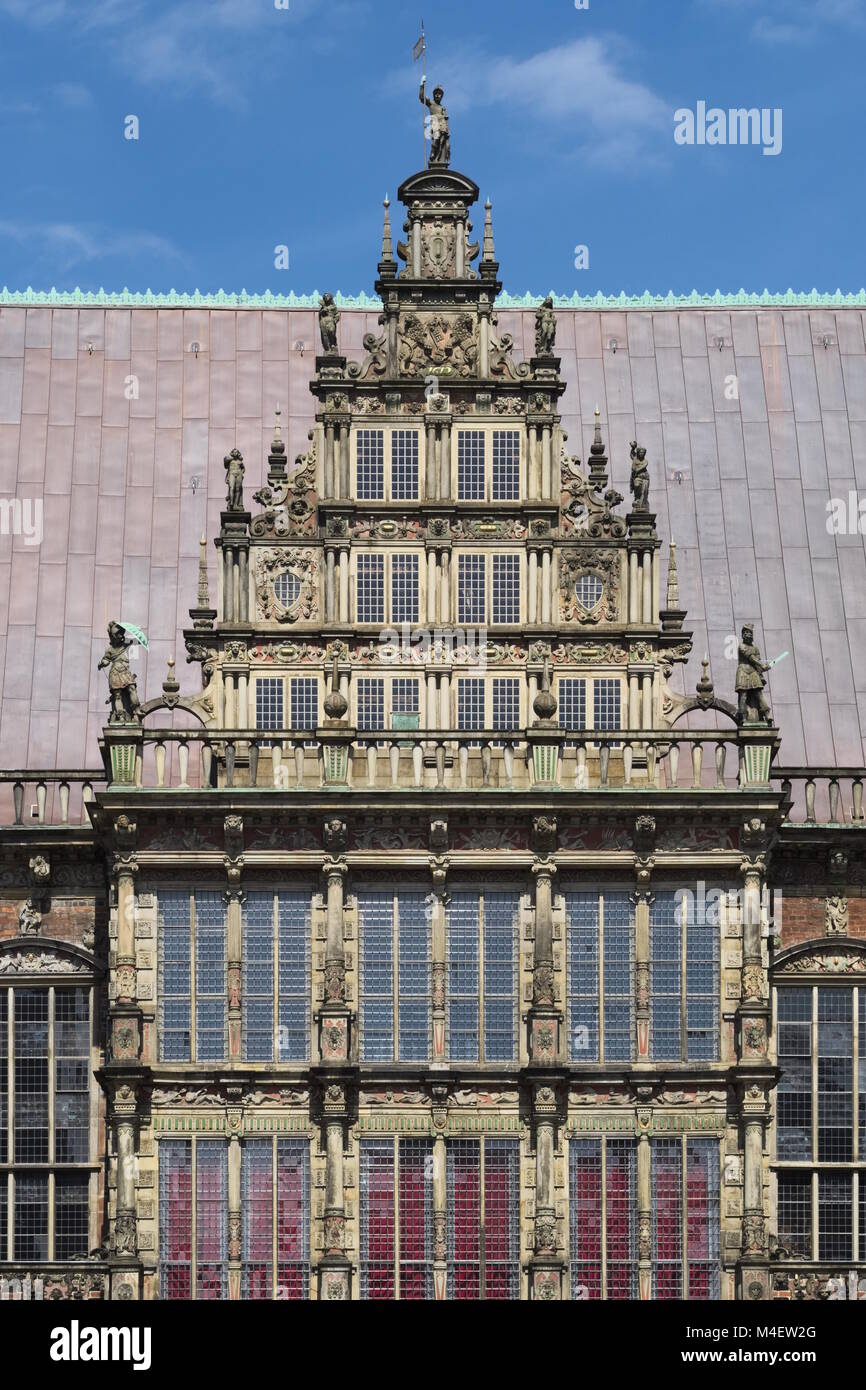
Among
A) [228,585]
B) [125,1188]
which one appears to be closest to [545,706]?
[228,585]

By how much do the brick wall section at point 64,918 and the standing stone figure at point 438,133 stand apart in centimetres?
1228

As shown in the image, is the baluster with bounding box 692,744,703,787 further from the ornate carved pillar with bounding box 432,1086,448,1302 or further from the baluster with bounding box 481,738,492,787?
the ornate carved pillar with bounding box 432,1086,448,1302

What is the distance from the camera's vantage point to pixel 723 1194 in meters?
48.1

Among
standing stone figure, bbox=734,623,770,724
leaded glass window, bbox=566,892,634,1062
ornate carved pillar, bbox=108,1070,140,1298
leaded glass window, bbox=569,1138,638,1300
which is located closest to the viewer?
ornate carved pillar, bbox=108,1070,140,1298

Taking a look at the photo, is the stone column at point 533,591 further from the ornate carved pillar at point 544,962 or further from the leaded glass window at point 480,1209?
the leaded glass window at point 480,1209

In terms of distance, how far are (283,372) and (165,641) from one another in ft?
19.9

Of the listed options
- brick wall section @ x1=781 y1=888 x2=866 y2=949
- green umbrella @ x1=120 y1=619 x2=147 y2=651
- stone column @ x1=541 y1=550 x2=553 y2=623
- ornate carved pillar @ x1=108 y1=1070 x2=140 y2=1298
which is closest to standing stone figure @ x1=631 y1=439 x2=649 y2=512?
stone column @ x1=541 y1=550 x2=553 y2=623

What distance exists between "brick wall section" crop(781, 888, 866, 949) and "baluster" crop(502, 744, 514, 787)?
15.9ft

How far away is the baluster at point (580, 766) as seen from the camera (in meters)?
48.9

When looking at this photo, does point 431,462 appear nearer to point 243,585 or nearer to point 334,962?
point 243,585

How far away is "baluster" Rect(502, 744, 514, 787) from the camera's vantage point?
48.8 meters
